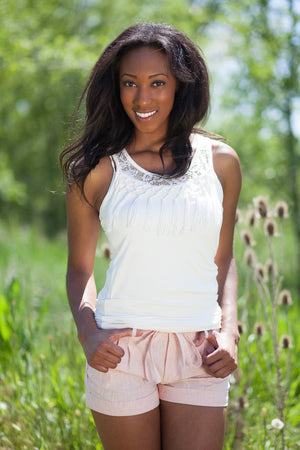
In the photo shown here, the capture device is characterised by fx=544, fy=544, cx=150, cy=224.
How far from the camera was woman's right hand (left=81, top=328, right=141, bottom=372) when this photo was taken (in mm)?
1749

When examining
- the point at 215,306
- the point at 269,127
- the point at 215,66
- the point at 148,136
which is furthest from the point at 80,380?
the point at 215,66

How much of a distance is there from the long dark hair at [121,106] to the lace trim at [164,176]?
0.09 feet

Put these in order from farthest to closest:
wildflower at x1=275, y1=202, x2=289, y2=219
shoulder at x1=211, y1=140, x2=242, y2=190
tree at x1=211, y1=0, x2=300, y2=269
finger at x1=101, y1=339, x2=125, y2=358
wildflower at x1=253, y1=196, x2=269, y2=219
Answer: tree at x1=211, y1=0, x2=300, y2=269 → wildflower at x1=275, y1=202, x2=289, y2=219 → wildflower at x1=253, y1=196, x2=269, y2=219 → shoulder at x1=211, y1=140, x2=242, y2=190 → finger at x1=101, y1=339, x2=125, y2=358

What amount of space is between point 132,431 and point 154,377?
188 millimetres

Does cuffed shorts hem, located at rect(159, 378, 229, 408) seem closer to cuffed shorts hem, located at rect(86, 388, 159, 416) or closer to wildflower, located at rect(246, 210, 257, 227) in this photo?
cuffed shorts hem, located at rect(86, 388, 159, 416)

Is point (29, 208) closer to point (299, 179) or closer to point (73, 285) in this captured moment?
point (299, 179)

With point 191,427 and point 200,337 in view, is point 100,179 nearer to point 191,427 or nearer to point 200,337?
point 200,337

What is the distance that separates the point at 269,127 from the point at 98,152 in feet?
19.4

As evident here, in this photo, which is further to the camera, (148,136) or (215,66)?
(215,66)

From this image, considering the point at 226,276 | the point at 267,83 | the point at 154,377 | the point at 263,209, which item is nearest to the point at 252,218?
the point at 263,209

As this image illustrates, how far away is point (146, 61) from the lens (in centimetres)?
193

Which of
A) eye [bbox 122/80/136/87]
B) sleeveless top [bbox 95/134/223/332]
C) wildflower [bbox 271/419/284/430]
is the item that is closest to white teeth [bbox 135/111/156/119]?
eye [bbox 122/80/136/87]

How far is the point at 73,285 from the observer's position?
2.02 meters

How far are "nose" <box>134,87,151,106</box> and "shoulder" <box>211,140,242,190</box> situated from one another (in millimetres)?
312
